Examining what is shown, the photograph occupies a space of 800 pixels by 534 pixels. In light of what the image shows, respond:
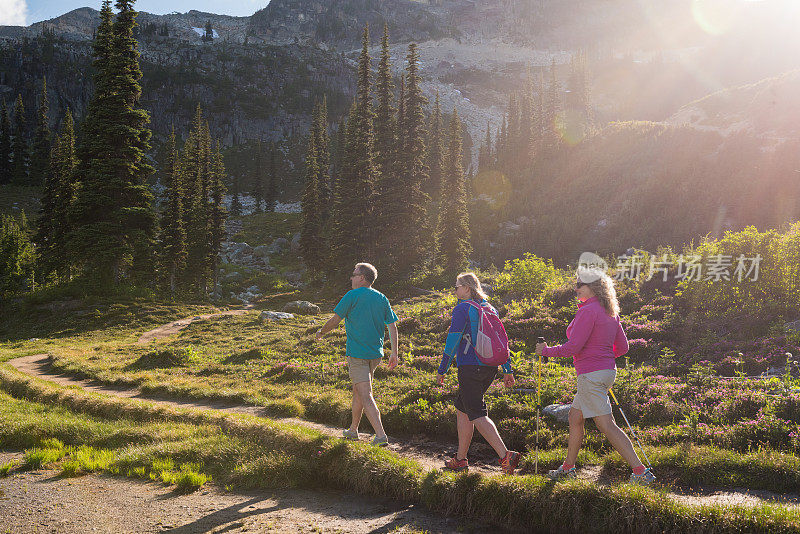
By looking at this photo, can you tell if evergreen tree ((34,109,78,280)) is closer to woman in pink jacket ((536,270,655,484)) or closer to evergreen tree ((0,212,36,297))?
evergreen tree ((0,212,36,297))

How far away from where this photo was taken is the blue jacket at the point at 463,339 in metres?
6.09

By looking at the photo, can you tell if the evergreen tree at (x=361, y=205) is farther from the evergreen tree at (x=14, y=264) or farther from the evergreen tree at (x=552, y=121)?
the evergreen tree at (x=552, y=121)

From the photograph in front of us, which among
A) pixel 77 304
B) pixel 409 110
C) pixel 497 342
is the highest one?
pixel 409 110

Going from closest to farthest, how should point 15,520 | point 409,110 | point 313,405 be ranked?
point 15,520, point 313,405, point 409,110

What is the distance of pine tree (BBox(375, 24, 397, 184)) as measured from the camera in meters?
39.9

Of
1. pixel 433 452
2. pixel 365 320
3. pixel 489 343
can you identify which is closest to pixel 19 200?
pixel 365 320

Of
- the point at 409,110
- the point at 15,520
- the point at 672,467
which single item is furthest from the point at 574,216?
the point at 15,520

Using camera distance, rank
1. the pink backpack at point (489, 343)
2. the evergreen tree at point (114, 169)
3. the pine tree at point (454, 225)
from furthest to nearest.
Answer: the pine tree at point (454, 225) → the evergreen tree at point (114, 169) → the pink backpack at point (489, 343)

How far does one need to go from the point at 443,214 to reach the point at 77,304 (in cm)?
3078

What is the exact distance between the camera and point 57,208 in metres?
45.6

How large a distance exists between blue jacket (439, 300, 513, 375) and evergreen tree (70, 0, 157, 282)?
32.0 metres

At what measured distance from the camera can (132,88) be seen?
32.7 metres

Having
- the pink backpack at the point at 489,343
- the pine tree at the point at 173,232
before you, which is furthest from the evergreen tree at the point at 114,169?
the pink backpack at the point at 489,343

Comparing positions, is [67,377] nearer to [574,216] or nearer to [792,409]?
[792,409]
